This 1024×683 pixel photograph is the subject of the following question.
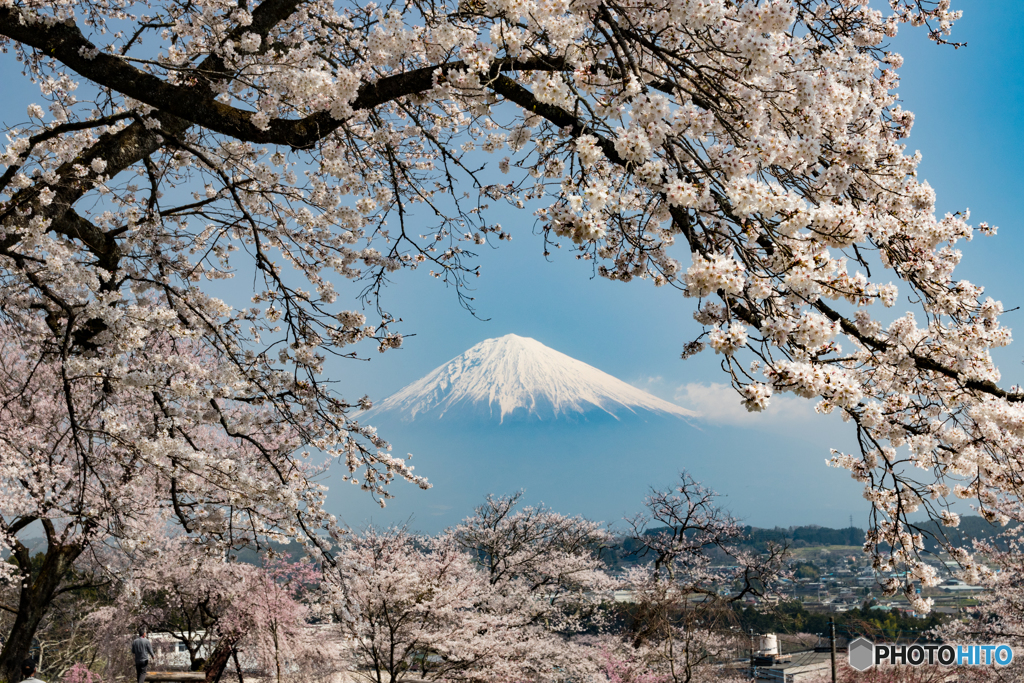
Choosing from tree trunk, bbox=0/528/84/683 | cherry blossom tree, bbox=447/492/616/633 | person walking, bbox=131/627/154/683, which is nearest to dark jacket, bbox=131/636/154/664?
person walking, bbox=131/627/154/683

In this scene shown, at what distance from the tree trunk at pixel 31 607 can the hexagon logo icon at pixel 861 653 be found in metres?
9.71

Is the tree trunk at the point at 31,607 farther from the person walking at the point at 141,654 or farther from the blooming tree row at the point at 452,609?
the person walking at the point at 141,654

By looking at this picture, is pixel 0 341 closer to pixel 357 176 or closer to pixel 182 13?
pixel 182 13

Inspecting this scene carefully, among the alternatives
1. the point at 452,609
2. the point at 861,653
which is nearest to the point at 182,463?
the point at 452,609

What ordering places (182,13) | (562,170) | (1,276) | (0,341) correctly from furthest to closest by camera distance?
(0,341), (182,13), (1,276), (562,170)

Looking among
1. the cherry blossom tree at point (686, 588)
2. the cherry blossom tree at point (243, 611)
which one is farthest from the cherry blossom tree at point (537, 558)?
the cherry blossom tree at point (243, 611)

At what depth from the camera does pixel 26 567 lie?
735 cm

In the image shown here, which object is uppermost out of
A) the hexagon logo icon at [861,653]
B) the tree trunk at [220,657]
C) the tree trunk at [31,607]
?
the tree trunk at [31,607]

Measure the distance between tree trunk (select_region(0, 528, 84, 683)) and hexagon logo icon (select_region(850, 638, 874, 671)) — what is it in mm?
9711

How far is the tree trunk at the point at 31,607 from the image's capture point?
21.7 ft

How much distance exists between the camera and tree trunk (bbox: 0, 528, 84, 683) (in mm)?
6609

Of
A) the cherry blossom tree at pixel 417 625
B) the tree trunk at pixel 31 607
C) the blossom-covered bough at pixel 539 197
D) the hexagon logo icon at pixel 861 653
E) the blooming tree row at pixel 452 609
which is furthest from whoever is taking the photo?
the hexagon logo icon at pixel 861 653

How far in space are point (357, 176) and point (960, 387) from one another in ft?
12.1

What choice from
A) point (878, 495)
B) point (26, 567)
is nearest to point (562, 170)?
point (878, 495)
